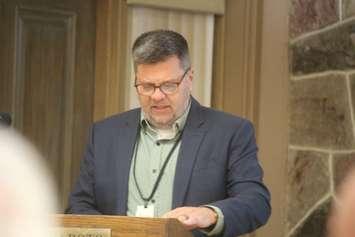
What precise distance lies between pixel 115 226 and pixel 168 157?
67cm

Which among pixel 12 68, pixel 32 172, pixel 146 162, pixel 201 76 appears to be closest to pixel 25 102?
pixel 12 68

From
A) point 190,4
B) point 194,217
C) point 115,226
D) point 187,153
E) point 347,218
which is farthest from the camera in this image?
point 190,4

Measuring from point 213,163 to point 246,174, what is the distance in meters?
0.11

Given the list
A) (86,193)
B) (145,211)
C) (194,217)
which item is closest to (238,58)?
(86,193)

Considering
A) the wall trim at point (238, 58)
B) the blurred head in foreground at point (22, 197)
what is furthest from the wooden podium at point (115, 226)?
the wall trim at point (238, 58)

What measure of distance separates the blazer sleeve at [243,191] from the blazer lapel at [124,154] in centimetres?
29

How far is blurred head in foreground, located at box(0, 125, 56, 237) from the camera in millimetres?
744

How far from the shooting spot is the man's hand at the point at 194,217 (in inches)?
70.9

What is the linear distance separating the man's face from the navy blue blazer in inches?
2.5

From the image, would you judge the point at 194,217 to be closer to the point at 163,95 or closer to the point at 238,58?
the point at 163,95

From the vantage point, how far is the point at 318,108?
12.0ft

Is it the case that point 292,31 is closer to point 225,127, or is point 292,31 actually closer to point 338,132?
point 338,132

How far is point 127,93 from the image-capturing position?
3.61m

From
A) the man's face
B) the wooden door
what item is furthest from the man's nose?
the wooden door
